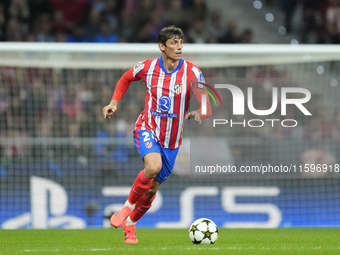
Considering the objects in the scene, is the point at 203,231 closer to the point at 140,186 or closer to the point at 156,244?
the point at 156,244

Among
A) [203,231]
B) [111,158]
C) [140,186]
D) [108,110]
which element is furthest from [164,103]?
[111,158]

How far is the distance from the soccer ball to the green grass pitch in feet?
0.27

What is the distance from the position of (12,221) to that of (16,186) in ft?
1.82

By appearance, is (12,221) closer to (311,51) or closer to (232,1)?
(311,51)

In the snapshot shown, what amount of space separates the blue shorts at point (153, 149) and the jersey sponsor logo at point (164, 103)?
267mm

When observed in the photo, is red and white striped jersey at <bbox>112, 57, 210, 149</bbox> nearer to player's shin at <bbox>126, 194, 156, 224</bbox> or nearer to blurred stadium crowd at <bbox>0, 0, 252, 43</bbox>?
player's shin at <bbox>126, 194, 156, 224</bbox>

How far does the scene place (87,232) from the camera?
7676 mm

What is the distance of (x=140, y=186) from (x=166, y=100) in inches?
33.5

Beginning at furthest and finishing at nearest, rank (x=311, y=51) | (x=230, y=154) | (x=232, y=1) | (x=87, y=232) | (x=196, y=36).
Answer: (x=232, y=1)
(x=196, y=36)
(x=230, y=154)
(x=311, y=51)
(x=87, y=232)

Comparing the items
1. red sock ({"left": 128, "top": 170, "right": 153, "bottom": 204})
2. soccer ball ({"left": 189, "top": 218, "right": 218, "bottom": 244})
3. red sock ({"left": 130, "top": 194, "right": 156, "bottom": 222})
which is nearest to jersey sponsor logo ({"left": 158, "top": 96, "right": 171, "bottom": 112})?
red sock ({"left": 128, "top": 170, "right": 153, "bottom": 204})

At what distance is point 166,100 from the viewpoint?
5746mm

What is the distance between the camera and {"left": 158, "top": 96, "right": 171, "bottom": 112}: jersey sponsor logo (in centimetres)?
574

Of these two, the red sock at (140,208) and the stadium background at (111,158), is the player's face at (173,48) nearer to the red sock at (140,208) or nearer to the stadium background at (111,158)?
the red sock at (140,208)

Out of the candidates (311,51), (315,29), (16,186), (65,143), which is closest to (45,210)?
(16,186)
